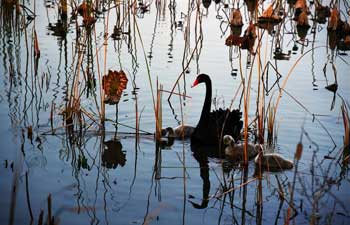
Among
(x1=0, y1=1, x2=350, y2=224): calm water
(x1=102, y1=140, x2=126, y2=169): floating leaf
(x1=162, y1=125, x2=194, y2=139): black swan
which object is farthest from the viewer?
(x1=162, y1=125, x2=194, y2=139): black swan

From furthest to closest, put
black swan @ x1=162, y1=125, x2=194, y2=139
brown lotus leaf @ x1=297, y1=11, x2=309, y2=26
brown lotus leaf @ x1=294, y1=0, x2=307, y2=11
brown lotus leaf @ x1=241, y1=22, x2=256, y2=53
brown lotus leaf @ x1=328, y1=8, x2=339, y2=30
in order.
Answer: brown lotus leaf @ x1=294, y1=0, x2=307, y2=11
brown lotus leaf @ x1=297, y1=11, x2=309, y2=26
brown lotus leaf @ x1=328, y1=8, x2=339, y2=30
black swan @ x1=162, y1=125, x2=194, y2=139
brown lotus leaf @ x1=241, y1=22, x2=256, y2=53

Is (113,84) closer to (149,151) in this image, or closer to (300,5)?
(149,151)

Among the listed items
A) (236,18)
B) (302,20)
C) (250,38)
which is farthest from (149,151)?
(302,20)

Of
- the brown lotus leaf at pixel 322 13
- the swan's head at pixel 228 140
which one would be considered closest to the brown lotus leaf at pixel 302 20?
the brown lotus leaf at pixel 322 13

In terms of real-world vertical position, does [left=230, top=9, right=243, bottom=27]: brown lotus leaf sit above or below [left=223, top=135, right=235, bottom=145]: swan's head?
above

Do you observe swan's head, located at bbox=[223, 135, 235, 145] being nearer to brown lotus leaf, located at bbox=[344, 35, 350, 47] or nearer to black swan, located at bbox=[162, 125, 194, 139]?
black swan, located at bbox=[162, 125, 194, 139]

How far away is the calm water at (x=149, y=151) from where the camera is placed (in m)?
4.43

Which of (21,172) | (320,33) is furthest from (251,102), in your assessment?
(320,33)

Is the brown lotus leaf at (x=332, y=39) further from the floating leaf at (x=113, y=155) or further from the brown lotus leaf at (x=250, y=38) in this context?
the floating leaf at (x=113, y=155)

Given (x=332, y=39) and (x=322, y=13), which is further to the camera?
(x=322, y=13)

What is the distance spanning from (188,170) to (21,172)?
136cm

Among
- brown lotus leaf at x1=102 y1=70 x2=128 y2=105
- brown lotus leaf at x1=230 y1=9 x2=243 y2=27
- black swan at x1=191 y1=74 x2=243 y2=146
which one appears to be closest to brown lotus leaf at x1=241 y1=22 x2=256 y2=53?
black swan at x1=191 y1=74 x2=243 y2=146

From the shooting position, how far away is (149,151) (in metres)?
5.82

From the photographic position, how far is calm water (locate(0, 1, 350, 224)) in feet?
14.5
